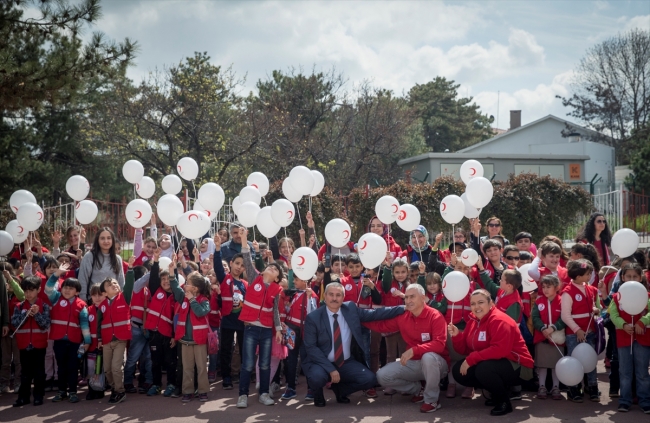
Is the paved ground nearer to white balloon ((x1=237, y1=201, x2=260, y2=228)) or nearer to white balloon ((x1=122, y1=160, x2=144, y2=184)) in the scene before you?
white balloon ((x1=237, y1=201, x2=260, y2=228))

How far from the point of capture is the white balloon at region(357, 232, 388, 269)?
7.14m

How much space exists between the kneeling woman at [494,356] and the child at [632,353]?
0.86 meters

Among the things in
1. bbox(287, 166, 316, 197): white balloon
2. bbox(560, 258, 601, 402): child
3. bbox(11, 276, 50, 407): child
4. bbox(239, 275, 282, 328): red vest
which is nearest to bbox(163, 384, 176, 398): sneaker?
bbox(239, 275, 282, 328): red vest

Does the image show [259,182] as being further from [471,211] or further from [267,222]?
[471,211]

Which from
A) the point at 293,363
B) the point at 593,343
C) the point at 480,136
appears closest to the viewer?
the point at 593,343

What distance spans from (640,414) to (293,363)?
3479 millimetres

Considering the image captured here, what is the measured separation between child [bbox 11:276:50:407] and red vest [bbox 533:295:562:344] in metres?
5.29

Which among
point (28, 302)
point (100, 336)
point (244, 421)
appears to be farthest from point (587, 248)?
point (28, 302)

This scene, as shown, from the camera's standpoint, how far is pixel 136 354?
7.38 metres

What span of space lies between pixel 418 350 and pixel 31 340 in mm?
4171

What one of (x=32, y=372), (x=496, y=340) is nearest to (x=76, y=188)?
(x=32, y=372)

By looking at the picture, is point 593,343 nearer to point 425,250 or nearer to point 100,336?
point 425,250

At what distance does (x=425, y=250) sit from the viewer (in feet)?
28.1

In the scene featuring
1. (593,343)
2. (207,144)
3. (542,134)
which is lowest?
(593,343)
